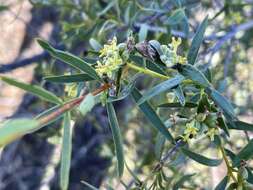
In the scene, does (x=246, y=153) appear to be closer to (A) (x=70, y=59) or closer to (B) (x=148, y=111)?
(B) (x=148, y=111)

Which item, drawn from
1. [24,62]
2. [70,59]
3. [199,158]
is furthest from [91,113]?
[70,59]

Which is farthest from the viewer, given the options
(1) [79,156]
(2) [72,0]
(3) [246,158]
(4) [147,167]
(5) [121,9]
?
(1) [79,156]

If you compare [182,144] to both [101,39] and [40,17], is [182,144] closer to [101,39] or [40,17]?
[101,39]

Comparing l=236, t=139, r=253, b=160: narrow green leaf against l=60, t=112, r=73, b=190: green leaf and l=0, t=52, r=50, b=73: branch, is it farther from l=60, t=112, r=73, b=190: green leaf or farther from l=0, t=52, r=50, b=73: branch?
l=0, t=52, r=50, b=73: branch

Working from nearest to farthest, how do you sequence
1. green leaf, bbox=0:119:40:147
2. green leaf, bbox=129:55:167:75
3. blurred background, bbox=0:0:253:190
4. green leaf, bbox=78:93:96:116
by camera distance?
green leaf, bbox=0:119:40:147 < green leaf, bbox=78:93:96:116 < green leaf, bbox=129:55:167:75 < blurred background, bbox=0:0:253:190

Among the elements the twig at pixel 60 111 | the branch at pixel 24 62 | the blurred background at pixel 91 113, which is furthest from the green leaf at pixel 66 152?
the branch at pixel 24 62

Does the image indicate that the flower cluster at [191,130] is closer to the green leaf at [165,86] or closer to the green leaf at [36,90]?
the green leaf at [165,86]

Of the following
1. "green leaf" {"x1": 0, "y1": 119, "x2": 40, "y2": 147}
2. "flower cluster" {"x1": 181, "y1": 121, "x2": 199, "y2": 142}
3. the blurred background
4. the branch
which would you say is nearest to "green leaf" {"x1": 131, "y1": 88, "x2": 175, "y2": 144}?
"flower cluster" {"x1": 181, "y1": 121, "x2": 199, "y2": 142}

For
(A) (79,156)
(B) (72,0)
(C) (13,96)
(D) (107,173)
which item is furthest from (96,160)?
(B) (72,0)
